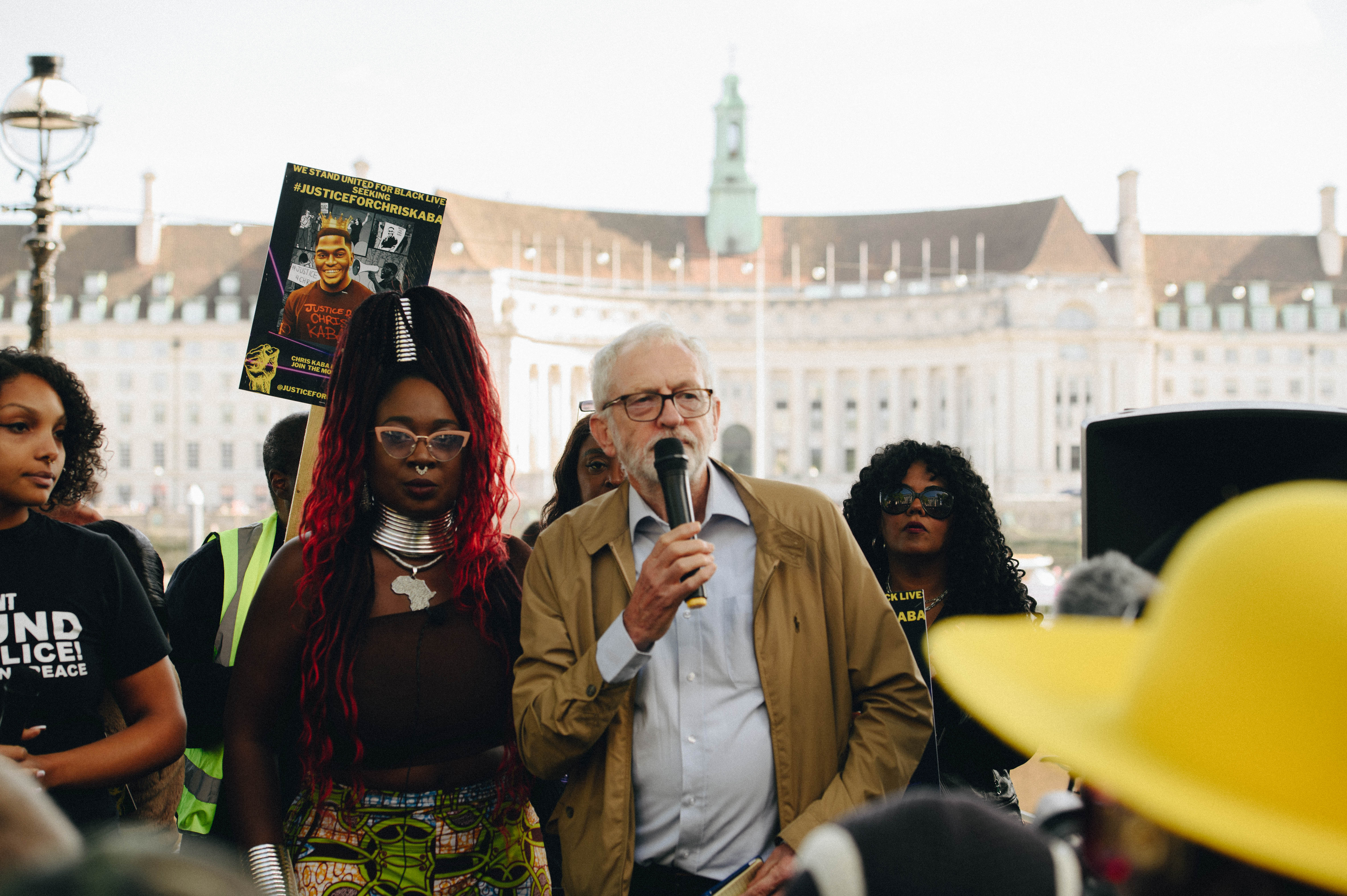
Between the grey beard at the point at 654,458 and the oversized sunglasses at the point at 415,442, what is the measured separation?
0.43 meters

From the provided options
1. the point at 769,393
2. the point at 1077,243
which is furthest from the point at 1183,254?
the point at 769,393

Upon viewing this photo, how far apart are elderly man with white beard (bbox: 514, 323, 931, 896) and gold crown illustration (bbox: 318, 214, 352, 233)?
4.55 feet

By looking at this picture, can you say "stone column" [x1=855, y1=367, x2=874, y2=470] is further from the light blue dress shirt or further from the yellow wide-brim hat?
the yellow wide-brim hat

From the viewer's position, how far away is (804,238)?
239 ft

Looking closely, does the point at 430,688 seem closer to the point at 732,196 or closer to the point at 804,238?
the point at 732,196

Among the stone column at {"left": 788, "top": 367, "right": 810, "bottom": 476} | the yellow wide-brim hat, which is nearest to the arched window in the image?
the stone column at {"left": 788, "top": 367, "right": 810, "bottom": 476}

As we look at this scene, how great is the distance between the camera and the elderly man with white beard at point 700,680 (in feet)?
8.20

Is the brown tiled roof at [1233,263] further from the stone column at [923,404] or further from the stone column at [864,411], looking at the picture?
the stone column at [864,411]

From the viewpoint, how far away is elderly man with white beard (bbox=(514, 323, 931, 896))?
2.50 metres

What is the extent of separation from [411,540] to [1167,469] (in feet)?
9.34

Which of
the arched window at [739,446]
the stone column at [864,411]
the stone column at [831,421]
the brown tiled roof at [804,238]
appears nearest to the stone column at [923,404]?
the stone column at [864,411]

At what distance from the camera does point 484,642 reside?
8.75 ft

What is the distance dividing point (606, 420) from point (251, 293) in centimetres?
7401

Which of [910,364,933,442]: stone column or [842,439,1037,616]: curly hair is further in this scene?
[910,364,933,442]: stone column
